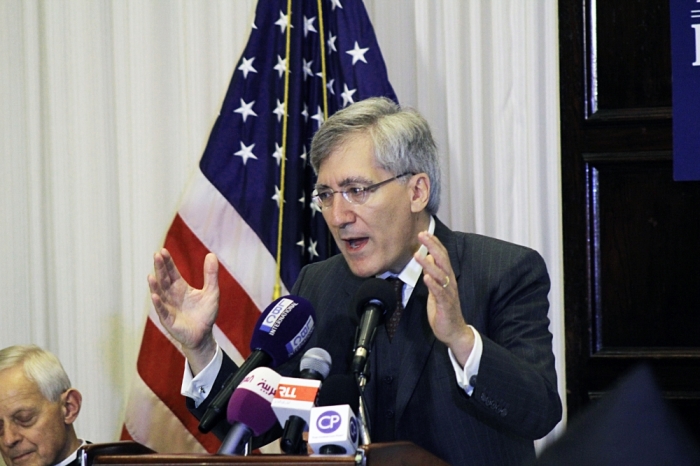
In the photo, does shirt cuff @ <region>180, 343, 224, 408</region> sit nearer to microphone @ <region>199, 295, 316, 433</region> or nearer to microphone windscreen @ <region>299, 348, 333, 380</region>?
microphone @ <region>199, 295, 316, 433</region>

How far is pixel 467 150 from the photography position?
4.18 m

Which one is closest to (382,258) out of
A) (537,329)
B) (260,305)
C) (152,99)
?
(537,329)

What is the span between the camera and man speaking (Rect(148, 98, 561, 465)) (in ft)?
7.79

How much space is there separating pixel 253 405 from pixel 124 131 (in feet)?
10.1

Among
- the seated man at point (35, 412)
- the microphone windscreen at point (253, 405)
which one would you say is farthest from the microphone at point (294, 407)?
the seated man at point (35, 412)

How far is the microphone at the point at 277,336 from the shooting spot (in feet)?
6.37

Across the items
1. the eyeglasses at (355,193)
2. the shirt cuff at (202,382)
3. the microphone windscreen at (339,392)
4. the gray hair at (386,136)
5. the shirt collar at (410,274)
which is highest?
the gray hair at (386,136)

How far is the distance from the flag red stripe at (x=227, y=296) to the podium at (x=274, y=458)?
211 centimetres

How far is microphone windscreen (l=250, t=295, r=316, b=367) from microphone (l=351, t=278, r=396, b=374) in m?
0.13

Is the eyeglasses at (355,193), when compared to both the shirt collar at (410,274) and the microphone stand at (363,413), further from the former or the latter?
the microphone stand at (363,413)

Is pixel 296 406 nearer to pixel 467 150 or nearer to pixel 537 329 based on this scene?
pixel 537 329

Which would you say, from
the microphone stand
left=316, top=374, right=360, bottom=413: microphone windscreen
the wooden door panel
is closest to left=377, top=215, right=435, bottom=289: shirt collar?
left=316, top=374, right=360, bottom=413: microphone windscreen

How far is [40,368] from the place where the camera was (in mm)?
3395

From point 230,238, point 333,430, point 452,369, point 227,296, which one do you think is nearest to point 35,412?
point 227,296
